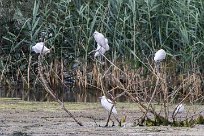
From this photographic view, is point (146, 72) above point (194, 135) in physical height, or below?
above

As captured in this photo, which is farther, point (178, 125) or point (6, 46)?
point (6, 46)

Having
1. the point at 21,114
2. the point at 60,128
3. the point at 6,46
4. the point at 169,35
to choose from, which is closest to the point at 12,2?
the point at 6,46

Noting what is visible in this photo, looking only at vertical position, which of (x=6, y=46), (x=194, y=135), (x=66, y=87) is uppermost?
(x=6, y=46)

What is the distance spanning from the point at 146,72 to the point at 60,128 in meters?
3.71

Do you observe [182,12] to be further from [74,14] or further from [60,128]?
[60,128]

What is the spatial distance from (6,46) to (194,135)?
565 centimetres

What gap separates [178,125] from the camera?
4.85 metres

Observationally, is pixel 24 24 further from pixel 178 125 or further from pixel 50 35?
pixel 178 125

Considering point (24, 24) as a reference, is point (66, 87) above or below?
below

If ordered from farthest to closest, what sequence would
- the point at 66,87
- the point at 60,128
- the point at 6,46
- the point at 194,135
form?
the point at 6,46
the point at 66,87
the point at 60,128
the point at 194,135

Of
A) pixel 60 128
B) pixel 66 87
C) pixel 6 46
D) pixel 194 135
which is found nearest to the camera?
pixel 194 135

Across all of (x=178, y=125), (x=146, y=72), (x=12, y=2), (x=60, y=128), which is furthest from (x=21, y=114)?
(x=12, y=2)

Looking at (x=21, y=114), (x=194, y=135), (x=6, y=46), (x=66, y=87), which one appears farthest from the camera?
(x=6, y=46)

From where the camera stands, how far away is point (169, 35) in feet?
28.7
